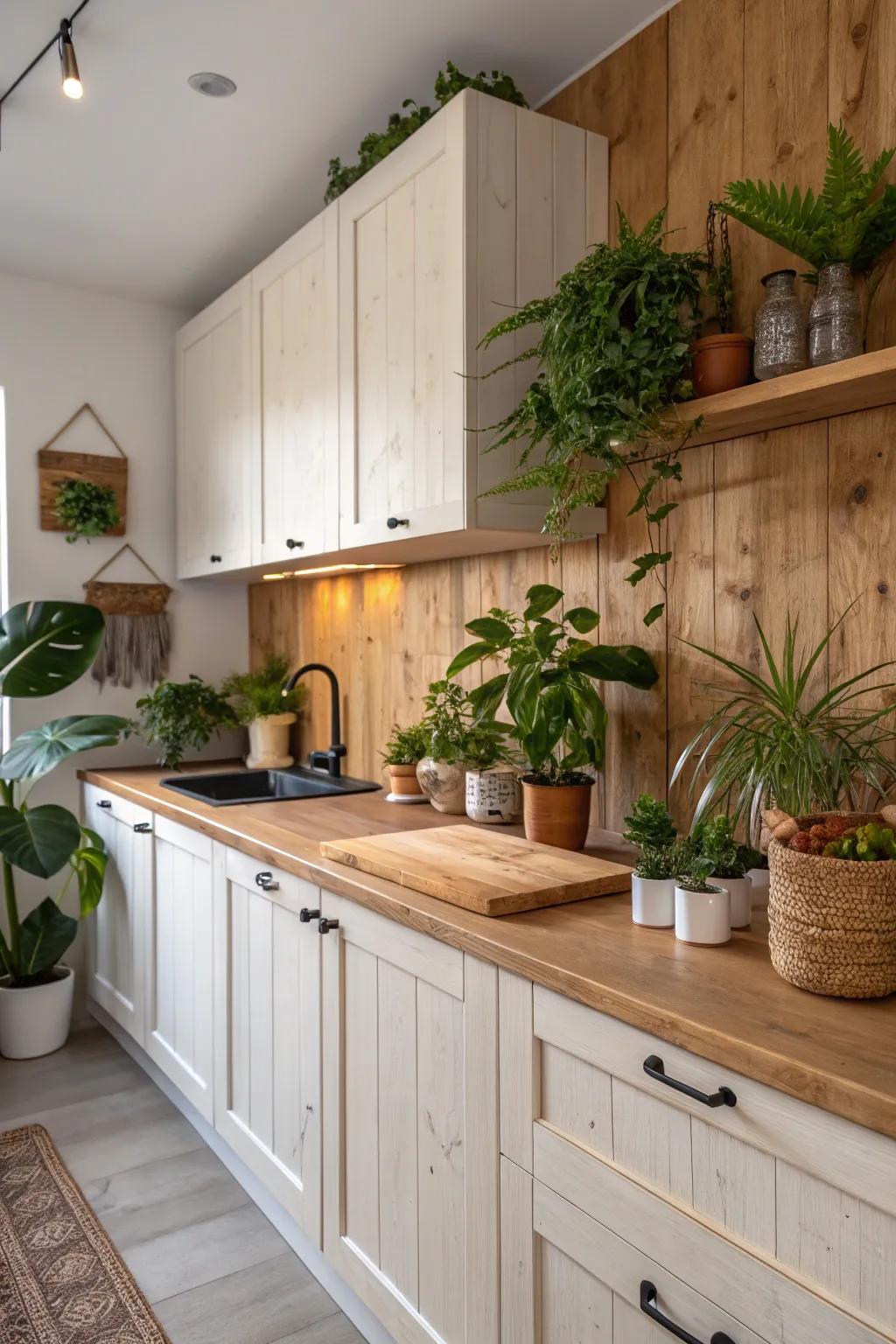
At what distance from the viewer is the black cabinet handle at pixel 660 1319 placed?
101 centimetres

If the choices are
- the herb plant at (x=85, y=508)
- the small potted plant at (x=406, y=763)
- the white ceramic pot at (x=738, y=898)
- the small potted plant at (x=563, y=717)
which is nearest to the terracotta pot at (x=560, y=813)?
the small potted plant at (x=563, y=717)

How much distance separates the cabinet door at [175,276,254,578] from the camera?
9.86 feet

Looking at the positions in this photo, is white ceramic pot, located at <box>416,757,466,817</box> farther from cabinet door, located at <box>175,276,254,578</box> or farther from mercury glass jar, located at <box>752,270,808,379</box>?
mercury glass jar, located at <box>752,270,808,379</box>

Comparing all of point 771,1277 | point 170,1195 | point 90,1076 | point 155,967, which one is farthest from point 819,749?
point 90,1076

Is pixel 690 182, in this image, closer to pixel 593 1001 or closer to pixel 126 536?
pixel 593 1001

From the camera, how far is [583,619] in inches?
79.5

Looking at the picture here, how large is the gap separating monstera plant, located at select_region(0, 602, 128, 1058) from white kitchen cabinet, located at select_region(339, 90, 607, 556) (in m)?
1.29

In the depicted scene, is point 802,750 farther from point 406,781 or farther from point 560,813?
point 406,781

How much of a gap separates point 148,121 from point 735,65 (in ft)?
4.69

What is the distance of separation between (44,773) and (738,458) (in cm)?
214

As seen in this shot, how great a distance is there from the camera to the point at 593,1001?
45.9 inches

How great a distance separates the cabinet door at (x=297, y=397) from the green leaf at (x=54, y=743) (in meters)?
0.73

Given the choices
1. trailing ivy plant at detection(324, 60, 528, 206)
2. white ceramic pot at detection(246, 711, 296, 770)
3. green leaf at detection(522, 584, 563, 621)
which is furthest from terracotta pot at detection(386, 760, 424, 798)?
trailing ivy plant at detection(324, 60, 528, 206)

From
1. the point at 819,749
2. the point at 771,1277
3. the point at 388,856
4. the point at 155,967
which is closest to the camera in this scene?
the point at 771,1277
